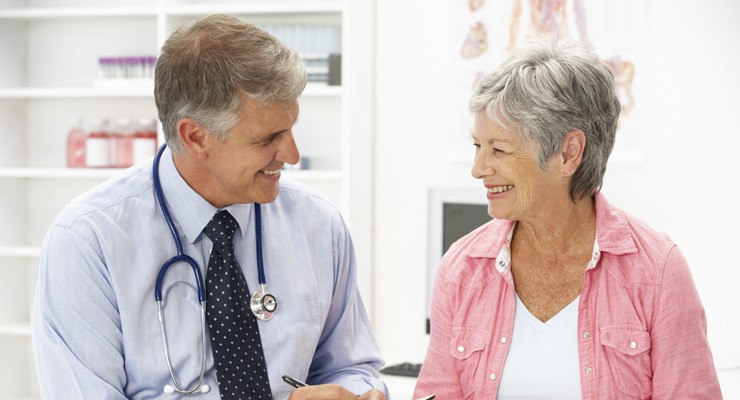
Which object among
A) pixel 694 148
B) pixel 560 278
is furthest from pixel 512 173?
pixel 694 148

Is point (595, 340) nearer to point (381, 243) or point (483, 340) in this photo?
point (483, 340)

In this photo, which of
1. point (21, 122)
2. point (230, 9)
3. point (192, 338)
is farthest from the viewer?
point (21, 122)

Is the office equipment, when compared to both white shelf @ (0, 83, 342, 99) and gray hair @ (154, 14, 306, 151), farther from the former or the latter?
gray hair @ (154, 14, 306, 151)

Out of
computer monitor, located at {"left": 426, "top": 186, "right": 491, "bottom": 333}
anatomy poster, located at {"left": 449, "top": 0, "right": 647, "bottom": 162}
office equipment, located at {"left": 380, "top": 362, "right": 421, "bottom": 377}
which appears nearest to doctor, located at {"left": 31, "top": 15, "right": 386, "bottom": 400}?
office equipment, located at {"left": 380, "top": 362, "right": 421, "bottom": 377}

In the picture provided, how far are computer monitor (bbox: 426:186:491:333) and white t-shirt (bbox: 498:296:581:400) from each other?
1.56m

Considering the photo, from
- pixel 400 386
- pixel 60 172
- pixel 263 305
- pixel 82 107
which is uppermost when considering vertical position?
pixel 82 107

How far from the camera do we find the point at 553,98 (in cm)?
181

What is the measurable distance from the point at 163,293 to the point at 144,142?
212 cm

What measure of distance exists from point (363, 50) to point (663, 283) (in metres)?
2.06

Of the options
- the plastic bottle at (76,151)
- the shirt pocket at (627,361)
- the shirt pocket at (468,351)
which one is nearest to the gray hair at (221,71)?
the shirt pocket at (468,351)

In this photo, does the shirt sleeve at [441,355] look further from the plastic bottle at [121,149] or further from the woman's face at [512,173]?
the plastic bottle at [121,149]

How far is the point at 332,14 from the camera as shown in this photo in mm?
3703

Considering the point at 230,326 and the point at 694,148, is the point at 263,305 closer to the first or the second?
the point at 230,326

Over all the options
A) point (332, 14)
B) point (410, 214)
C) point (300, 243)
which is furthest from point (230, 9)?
point (300, 243)
